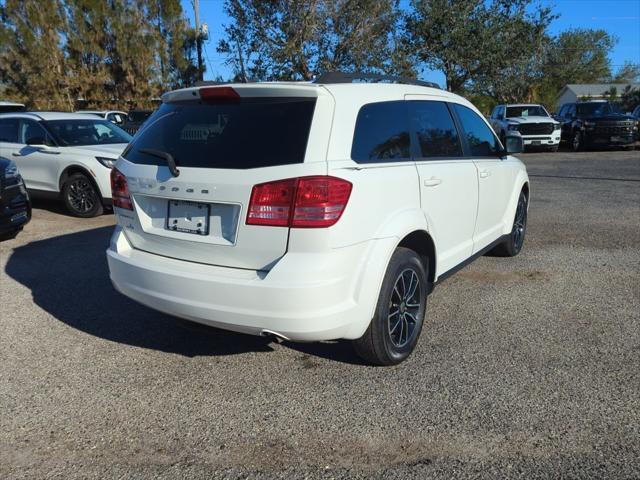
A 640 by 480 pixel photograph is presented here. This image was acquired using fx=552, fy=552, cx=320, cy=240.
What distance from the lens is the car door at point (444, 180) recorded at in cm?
379

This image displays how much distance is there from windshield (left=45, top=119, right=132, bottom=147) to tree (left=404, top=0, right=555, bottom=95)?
18.9 metres

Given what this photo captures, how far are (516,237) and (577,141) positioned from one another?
18.0 meters

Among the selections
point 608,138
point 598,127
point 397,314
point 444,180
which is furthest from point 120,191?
point 608,138

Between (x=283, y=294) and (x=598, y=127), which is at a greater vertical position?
(x=598, y=127)

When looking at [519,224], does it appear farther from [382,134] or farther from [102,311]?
[102,311]

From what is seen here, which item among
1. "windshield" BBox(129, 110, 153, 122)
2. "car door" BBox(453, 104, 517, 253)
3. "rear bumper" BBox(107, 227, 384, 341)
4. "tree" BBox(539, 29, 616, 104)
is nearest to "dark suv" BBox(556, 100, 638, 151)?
"windshield" BBox(129, 110, 153, 122)

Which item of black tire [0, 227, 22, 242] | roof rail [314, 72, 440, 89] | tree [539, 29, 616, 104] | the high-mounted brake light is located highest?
tree [539, 29, 616, 104]

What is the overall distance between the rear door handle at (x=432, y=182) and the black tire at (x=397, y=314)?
0.48 m

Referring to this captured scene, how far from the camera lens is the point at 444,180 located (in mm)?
3965

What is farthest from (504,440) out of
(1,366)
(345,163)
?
(1,366)

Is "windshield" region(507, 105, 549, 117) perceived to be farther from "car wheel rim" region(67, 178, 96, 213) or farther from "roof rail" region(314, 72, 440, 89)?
"roof rail" region(314, 72, 440, 89)

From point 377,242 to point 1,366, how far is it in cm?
264

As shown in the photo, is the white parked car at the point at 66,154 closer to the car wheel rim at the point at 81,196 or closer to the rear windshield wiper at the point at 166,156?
the car wheel rim at the point at 81,196

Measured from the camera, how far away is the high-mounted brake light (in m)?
3.22
